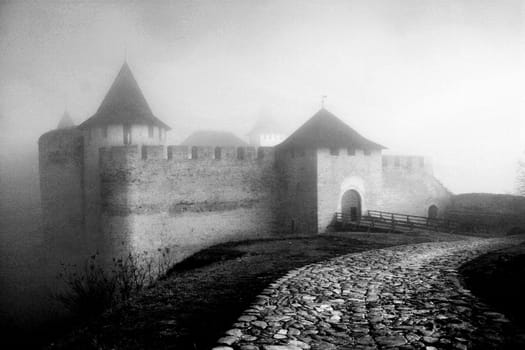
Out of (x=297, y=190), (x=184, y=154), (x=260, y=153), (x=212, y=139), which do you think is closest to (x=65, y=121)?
(x=212, y=139)

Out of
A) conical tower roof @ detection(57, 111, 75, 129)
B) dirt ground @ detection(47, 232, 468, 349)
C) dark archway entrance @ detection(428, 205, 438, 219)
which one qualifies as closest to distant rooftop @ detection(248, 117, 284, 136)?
conical tower roof @ detection(57, 111, 75, 129)

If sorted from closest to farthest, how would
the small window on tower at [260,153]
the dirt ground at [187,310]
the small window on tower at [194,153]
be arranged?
the dirt ground at [187,310] → the small window on tower at [194,153] → the small window on tower at [260,153]

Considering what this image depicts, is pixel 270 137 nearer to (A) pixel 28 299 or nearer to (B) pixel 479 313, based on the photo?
(A) pixel 28 299

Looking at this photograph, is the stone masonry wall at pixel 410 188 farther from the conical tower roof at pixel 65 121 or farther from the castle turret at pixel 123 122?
the conical tower roof at pixel 65 121

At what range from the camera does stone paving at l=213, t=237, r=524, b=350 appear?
3426mm

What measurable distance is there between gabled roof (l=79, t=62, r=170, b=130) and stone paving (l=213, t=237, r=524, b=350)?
47.4 feet

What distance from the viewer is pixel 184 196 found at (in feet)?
58.1

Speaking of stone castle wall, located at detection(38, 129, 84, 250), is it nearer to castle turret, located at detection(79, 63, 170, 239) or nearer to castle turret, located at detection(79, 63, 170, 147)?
castle turret, located at detection(79, 63, 170, 239)

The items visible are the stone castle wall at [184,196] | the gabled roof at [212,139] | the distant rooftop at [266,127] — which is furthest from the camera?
the distant rooftop at [266,127]

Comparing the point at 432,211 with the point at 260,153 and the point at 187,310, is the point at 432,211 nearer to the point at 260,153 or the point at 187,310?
the point at 260,153

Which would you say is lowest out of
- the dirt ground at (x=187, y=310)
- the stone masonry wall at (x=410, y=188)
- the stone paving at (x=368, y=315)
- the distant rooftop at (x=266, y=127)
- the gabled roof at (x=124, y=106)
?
the dirt ground at (x=187, y=310)

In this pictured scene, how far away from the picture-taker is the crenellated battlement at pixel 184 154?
657 inches

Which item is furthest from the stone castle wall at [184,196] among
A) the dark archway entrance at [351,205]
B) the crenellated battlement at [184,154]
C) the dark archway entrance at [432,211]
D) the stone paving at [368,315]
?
Result: the stone paving at [368,315]

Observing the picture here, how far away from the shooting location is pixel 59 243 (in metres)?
21.3
